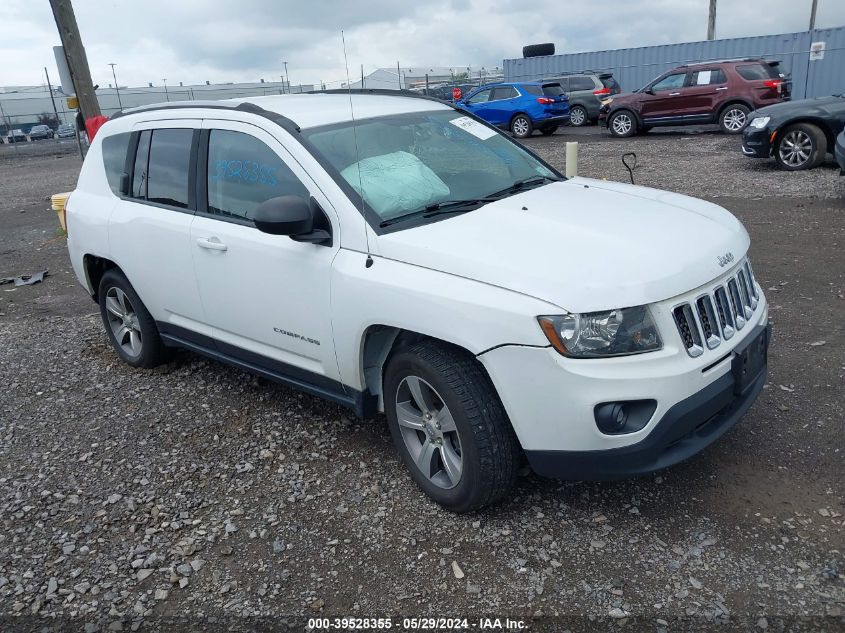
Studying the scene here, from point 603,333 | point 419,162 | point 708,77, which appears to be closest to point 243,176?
point 419,162

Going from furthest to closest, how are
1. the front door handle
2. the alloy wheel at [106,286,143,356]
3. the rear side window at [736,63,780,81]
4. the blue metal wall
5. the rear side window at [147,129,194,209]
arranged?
the blue metal wall < the rear side window at [736,63,780,81] < the alloy wheel at [106,286,143,356] < the rear side window at [147,129,194,209] < the front door handle

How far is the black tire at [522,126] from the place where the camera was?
21078mm

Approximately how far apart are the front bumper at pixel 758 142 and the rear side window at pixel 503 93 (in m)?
10.2

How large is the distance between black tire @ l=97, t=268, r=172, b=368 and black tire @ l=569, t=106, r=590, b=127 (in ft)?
65.6

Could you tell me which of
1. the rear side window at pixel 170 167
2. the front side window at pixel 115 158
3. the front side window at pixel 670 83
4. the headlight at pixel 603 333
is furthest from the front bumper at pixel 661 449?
the front side window at pixel 670 83

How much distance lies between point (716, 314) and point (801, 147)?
1014 cm

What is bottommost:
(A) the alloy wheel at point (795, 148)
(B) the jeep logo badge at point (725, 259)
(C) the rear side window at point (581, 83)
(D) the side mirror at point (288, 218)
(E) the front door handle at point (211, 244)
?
(A) the alloy wheel at point (795, 148)

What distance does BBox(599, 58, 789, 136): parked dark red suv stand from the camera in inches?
651

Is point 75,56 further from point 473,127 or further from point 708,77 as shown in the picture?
point 708,77

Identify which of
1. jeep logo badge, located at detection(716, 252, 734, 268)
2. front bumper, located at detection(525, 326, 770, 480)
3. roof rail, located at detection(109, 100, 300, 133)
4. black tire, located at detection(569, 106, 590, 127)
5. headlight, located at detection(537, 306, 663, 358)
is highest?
roof rail, located at detection(109, 100, 300, 133)

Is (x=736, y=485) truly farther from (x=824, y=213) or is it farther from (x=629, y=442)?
(x=824, y=213)

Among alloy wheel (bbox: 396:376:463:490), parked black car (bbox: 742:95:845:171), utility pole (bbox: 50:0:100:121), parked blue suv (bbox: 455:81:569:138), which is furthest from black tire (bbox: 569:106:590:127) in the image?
alloy wheel (bbox: 396:376:463:490)

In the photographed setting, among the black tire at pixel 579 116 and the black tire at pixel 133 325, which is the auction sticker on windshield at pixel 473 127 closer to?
the black tire at pixel 133 325

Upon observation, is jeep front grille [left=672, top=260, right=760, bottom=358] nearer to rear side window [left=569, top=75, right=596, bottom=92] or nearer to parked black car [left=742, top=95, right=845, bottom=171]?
parked black car [left=742, top=95, right=845, bottom=171]
